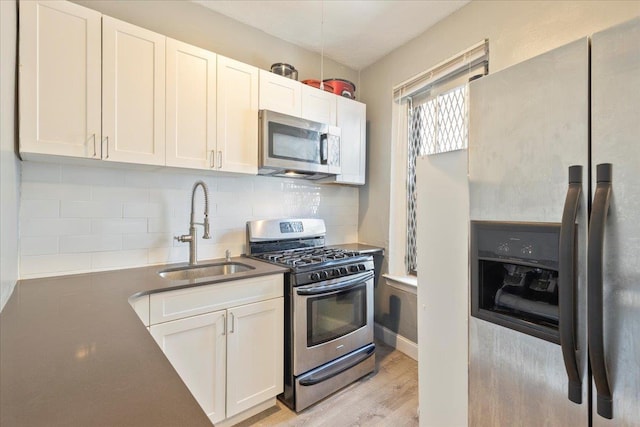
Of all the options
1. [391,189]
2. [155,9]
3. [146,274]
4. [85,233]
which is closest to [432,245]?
[391,189]

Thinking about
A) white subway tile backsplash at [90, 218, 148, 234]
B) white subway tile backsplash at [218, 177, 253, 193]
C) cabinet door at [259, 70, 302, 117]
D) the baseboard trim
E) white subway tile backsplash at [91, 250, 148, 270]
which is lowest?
the baseboard trim

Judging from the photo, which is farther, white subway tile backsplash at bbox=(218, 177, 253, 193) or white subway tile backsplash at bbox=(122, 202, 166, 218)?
white subway tile backsplash at bbox=(218, 177, 253, 193)

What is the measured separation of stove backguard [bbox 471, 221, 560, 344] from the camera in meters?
1.04

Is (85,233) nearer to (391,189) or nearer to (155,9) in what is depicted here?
(155,9)

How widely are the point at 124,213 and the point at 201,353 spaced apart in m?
1.02

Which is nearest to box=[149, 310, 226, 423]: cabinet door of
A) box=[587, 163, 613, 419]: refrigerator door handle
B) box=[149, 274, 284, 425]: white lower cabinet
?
box=[149, 274, 284, 425]: white lower cabinet

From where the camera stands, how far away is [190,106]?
187cm

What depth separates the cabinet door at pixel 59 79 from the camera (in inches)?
54.7

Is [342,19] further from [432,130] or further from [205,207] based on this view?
[205,207]

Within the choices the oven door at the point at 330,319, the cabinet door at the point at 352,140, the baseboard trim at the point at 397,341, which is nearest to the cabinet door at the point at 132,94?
the oven door at the point at 330,319

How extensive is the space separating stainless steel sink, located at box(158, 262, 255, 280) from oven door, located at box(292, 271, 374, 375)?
457 millimetres

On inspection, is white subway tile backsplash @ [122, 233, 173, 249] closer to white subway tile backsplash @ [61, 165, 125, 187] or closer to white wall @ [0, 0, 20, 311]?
white subway tile backsplash @ [61, 165, 125, 187]

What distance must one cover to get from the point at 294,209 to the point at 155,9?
1766mm

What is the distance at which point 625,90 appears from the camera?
873 mm
